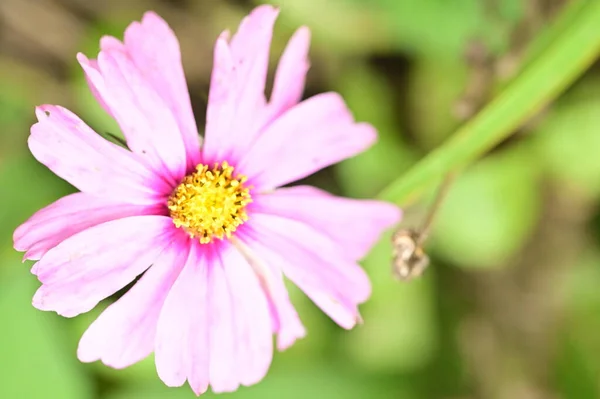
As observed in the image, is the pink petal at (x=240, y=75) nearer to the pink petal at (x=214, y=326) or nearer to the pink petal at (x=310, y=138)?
the pink petal at (x=310, y=138)

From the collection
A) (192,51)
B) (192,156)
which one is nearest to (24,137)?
(192,51)

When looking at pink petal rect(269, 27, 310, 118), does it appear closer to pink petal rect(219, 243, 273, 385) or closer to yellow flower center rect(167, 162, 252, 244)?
yellow flower center rect(167, 162, 252, 244)

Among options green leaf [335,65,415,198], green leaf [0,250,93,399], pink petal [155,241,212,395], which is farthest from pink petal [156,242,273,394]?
green leaf [335,65,415,198]

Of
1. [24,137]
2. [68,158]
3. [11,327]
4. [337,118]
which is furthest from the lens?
[24,137]

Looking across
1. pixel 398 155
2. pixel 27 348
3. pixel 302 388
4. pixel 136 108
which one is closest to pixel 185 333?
pixel 136 108

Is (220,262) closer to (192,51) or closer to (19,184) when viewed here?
(19,184)
